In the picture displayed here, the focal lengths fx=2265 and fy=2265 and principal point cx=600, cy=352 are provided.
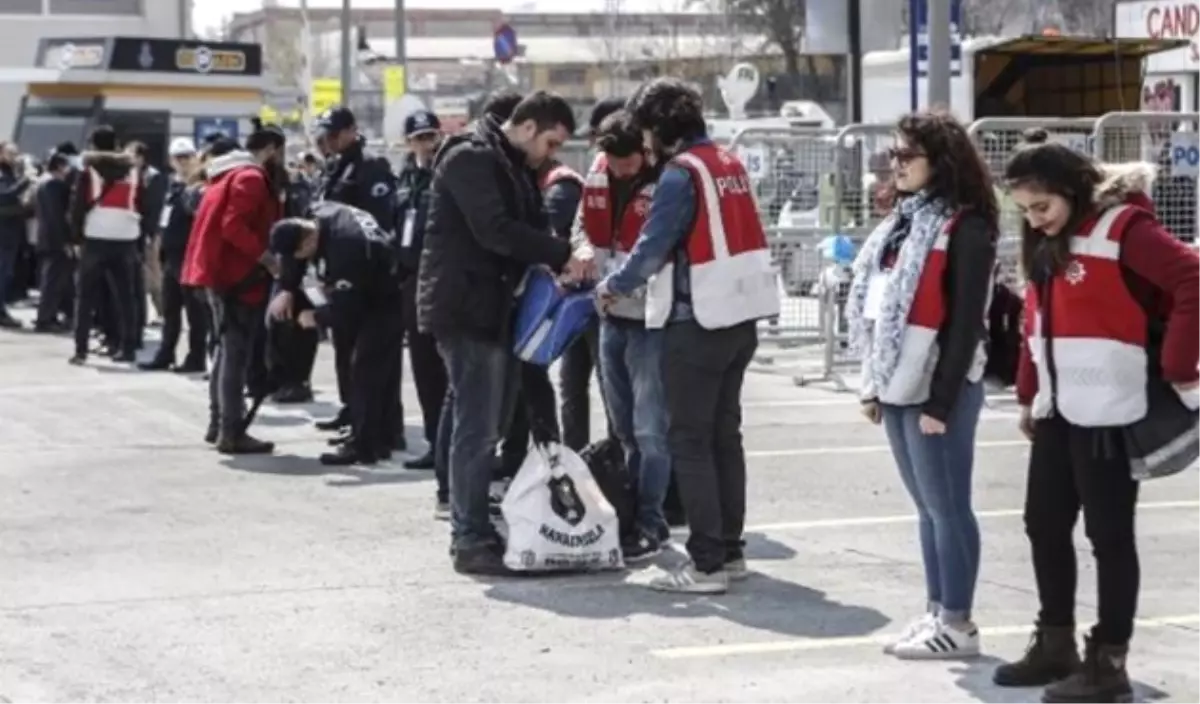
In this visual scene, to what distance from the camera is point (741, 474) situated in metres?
8.73

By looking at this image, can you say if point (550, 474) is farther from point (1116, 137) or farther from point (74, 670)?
point (1116, 137)

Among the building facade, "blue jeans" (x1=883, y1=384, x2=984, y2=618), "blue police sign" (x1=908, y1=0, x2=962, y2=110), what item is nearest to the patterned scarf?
"blue jeans" (x1=883, y1=384, x2=984, y2=618)

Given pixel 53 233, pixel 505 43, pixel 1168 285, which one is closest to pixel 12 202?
pixel 53 233

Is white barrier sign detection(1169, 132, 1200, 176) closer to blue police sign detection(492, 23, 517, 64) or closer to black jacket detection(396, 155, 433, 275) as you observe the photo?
black jacket detection(396, 155, 433, 275)

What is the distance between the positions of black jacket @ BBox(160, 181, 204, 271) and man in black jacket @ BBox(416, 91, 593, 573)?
23.3 ft

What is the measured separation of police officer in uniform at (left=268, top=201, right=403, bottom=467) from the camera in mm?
11844

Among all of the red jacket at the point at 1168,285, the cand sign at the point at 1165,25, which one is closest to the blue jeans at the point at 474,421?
the red jacket at the point at 1168,285

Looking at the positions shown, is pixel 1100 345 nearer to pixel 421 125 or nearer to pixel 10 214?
pixel 421 125

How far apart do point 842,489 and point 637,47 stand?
7270cm

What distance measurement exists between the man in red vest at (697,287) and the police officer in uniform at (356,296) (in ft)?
11.3

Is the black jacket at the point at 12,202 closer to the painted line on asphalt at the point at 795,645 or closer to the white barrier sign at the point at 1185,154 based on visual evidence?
the white barrier sign at the point at 1185,154

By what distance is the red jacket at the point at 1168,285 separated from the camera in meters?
6.54

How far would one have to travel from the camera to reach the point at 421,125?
1149 centimetres

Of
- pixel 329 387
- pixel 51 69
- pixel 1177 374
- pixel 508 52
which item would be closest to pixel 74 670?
pixel 1177 374
